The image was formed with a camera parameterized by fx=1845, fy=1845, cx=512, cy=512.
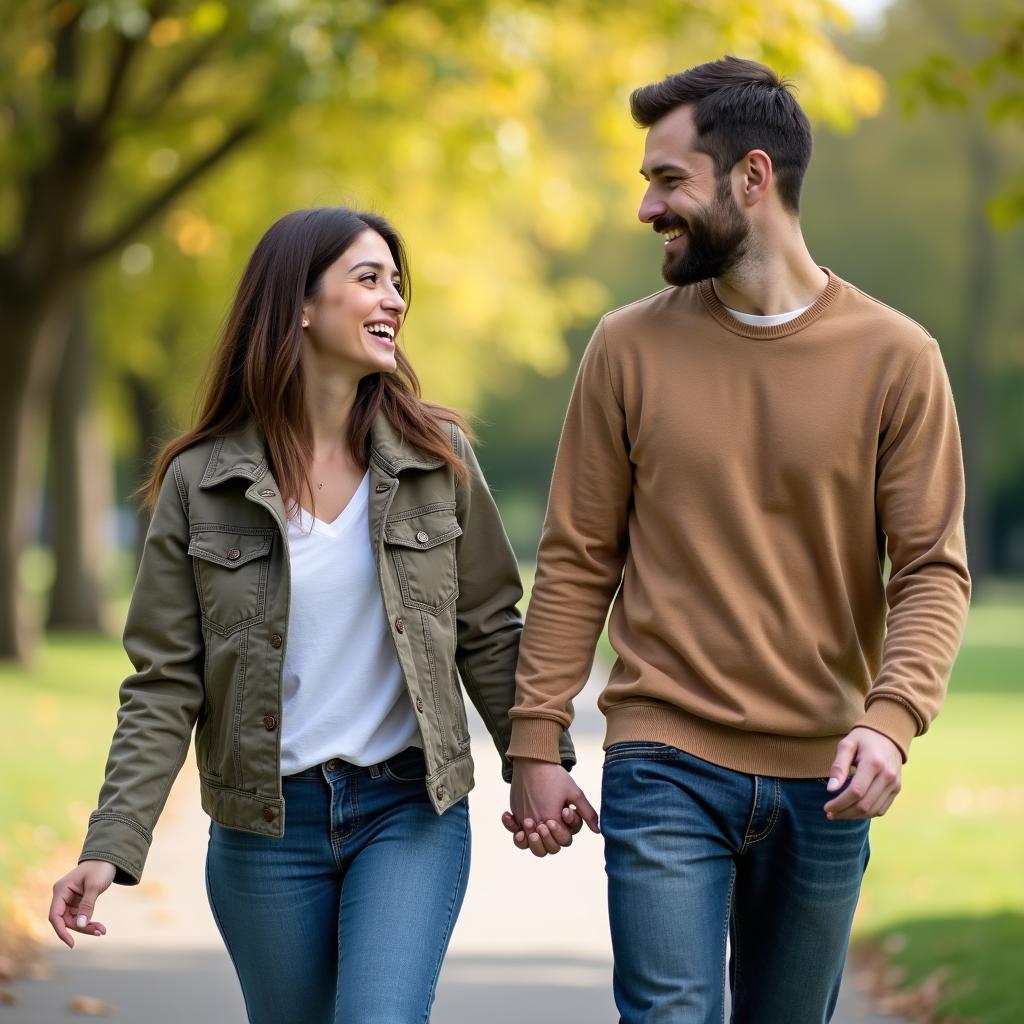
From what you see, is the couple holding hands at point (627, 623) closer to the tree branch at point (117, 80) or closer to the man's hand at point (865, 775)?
the man's hand at point (865, 775)

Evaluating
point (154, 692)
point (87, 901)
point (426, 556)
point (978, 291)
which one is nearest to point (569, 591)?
point (426, 556)

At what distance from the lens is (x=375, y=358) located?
4.01 meters

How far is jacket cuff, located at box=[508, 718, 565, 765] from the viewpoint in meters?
3.87

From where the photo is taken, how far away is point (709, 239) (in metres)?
3.76

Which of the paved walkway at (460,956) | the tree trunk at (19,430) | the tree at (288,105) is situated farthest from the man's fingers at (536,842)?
the tree trunk at (19,430)

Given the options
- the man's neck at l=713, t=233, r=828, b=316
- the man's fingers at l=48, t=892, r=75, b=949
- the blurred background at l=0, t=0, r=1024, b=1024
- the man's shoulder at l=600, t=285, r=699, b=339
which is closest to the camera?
the man's fingers at l=48, t=892, r=75, b=949

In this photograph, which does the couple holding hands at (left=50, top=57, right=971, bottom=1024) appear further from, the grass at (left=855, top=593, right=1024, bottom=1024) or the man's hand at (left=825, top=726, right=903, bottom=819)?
the grass at (left=855, top=593, right=1024, bottom=1024)

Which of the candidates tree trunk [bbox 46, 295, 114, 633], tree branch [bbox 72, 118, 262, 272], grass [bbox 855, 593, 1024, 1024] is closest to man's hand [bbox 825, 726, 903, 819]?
grass [bbox 855, 593, 1024, 1024]

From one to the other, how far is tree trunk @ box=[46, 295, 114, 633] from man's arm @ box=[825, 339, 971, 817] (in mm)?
17629

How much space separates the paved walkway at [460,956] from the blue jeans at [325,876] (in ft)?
7.89

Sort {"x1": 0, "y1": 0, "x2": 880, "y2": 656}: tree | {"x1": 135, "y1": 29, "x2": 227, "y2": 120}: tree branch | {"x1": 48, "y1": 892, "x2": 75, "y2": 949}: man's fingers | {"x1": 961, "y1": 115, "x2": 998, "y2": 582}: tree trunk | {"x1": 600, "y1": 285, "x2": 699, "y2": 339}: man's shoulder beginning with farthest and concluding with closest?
1. {"x1": 961, "y1": 115, "x2": 998, "y2": 582}: tree trunk
2. {"x1": 135, "y1": 29, "x2": 227, "y2": 120}: tree branch
3. {"x1": 0, "y1": 0, "x2": 880, "y2": 656}: tree
4. {"x1": 600, "y1": 285, "x2": 699, "y2": 339}: man's shoulder
5. {"x1": 48, "y1": 892, "x2": 75, "y2": 949}: man's fingers

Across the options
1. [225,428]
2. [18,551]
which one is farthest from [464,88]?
[225,428]

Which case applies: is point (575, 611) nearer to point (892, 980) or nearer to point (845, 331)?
point (845, 331)

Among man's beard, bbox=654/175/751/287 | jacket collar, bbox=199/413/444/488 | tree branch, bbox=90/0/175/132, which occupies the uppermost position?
tree branch, bbox=90/0/175/132
